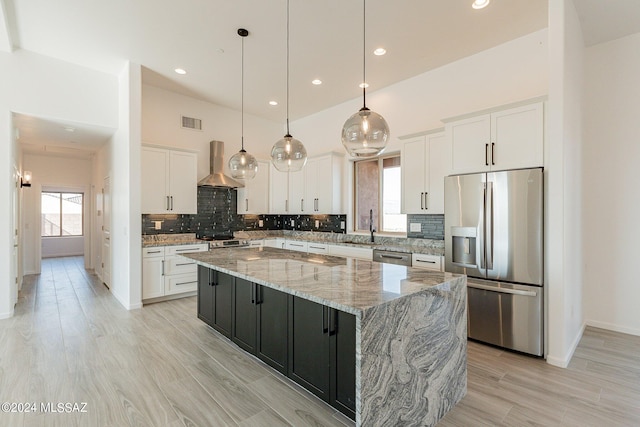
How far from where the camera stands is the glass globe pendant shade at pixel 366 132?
2369 mm

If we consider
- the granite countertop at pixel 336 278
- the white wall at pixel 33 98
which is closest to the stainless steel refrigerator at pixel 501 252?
the granite countertop at pixel 336 278

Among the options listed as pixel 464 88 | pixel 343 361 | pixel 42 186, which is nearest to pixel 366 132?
pixel 343 361

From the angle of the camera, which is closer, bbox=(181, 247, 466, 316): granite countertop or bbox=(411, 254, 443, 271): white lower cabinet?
bbox=(181, 247, 466, 316): granite countertop

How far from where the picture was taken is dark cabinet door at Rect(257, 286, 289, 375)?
8.15 ft

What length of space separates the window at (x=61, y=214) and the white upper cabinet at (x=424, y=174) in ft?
35.3

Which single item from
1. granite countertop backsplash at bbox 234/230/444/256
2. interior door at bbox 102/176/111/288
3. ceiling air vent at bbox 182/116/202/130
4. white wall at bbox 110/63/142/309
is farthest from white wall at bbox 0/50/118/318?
granite countertop backsplash at bbox 234/230/444/256

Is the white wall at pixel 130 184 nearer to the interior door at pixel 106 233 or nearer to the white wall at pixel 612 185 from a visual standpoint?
the interior door at pixel 106 233

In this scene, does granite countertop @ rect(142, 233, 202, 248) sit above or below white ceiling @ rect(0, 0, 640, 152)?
below

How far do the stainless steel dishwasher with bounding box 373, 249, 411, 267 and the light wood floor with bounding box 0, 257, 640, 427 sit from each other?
4.08 feet

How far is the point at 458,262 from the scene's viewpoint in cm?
351

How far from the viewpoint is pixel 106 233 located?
5.91m

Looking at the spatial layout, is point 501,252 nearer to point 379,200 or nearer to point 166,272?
point 379,200

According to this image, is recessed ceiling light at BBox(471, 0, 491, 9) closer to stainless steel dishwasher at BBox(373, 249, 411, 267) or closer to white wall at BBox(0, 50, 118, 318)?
stainless steel dishwasher at BBox(373, 249, 411, 267)

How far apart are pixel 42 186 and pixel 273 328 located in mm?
8947
